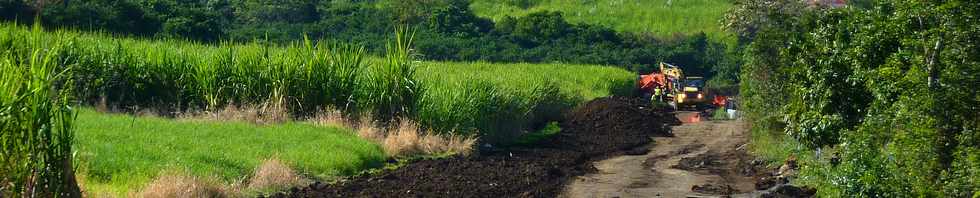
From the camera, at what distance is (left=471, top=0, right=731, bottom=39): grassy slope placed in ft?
286

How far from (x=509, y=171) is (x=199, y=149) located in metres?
6.31

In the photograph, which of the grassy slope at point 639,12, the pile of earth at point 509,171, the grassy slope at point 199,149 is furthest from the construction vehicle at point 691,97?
the grassy slope at point 639,12

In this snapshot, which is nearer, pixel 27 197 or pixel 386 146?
pixel 27 197

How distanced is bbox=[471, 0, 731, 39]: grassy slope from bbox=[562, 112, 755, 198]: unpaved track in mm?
48072

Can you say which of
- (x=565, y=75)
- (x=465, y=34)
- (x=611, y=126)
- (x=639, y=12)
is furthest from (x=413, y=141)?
(x=639, y=12)

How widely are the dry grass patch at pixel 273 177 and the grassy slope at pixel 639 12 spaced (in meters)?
66.4

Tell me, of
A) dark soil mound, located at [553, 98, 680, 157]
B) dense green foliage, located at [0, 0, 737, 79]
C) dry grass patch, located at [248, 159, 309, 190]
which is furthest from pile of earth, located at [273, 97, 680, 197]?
dense green foliage, located at [0, 0, 737, 79]

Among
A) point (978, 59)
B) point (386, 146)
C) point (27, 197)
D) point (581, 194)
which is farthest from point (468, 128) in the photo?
point (27, 197)

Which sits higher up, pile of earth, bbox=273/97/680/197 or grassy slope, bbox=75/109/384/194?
grassy slope, bbox=75/109/384/194

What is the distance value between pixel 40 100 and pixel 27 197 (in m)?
0.91

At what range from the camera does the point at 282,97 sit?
27641 millimetres

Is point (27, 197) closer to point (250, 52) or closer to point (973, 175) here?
point (973, 175)

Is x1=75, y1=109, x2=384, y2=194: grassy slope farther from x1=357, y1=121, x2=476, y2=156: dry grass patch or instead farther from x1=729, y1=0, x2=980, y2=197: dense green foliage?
x1=729, y1=0, x2=980, y2=197: dense green foliage

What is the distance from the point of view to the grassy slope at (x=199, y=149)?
1711cm
